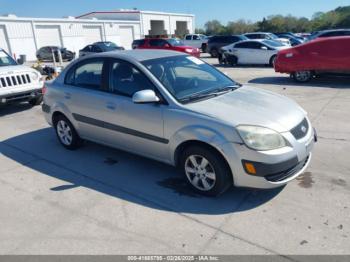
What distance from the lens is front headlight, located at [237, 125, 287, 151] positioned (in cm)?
326

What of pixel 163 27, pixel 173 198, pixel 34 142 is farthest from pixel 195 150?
pixel 163 27

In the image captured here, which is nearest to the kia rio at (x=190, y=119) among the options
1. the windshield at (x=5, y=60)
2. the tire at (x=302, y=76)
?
the windshield at (x=5, y=60)

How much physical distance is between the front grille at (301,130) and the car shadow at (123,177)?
2.34ft

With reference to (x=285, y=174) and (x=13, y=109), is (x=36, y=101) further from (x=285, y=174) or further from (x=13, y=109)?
(x=285, y=174)

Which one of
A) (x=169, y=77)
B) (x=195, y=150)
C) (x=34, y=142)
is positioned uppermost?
(x=169, y=77)

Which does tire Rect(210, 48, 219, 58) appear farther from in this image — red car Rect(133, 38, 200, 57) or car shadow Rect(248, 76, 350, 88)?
car shadow Rect(248, 76, 350, 88)

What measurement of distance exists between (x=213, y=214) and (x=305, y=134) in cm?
139

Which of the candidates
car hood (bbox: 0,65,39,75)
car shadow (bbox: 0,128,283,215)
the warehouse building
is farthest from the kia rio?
the warehouse building

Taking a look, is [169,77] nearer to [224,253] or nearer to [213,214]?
[213,214]

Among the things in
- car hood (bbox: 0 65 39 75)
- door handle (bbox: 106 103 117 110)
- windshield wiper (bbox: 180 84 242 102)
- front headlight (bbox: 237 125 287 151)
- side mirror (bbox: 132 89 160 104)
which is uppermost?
side mirror (bbox: 132 89 160 104)

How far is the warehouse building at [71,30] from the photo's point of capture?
2995 centimetres

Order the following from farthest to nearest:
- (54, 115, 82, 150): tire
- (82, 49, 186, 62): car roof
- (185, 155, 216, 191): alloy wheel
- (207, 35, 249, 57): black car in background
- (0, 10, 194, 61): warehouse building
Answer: (0, 10, 194, 61): warehouse building, (207, 35, 249, 57): black car in background, (54, 115, 82, 150): tire, (82, 49, 186, 62): car roof, (185, 155, 216, 191): alloy wheel

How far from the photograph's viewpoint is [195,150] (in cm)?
358

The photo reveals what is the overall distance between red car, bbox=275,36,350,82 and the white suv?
786cm
